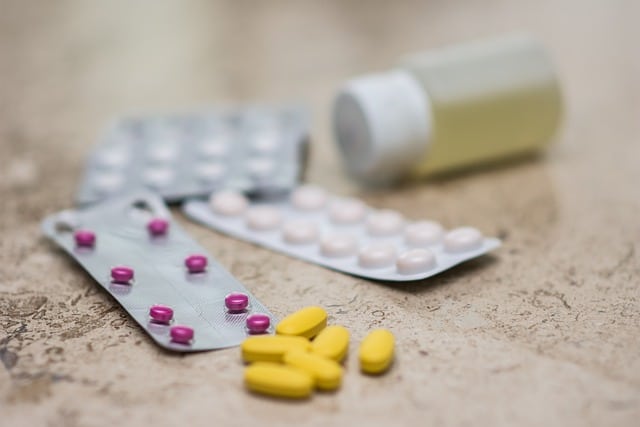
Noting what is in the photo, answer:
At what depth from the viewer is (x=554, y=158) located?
1.26 m

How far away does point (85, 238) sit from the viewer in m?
0.97

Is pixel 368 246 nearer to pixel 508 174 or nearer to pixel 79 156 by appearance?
pixel 508 174

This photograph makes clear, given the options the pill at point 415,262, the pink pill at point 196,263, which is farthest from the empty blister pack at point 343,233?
the pink pill at point 196,263

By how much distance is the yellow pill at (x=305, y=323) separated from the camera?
793 mm

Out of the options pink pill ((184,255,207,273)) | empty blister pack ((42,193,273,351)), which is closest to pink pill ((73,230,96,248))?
empty blister pack ((42,193,273,351))

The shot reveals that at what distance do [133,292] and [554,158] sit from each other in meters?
0.66

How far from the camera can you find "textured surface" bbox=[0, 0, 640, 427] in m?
0.72

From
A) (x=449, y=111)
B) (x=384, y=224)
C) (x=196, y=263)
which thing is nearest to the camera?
(x=196, y=263)

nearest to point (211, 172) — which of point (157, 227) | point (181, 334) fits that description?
point (157, 227)

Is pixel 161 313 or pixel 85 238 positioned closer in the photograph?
pixel 161 313

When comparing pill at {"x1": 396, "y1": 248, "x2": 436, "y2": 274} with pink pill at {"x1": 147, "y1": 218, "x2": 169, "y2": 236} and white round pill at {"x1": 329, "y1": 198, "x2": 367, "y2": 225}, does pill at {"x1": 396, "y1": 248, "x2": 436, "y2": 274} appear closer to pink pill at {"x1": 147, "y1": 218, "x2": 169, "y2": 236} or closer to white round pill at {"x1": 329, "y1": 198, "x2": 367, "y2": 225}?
white round pill at {"x1": 329, "y1": 198, "x2": 367, "y2": 225}

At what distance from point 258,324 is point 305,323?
0.04 meters

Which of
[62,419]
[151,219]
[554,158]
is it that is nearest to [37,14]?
[151,219]

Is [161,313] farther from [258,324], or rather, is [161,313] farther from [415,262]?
[415,262]
